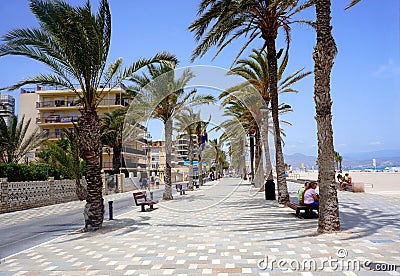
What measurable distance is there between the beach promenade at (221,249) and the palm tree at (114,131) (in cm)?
2398

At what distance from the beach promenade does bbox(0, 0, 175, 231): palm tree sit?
1.87m

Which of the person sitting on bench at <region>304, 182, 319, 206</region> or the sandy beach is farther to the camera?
the sandy beach

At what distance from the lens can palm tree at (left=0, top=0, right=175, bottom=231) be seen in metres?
10.0

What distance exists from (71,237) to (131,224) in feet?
7.69

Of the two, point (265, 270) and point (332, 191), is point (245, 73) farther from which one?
point (265, 270)

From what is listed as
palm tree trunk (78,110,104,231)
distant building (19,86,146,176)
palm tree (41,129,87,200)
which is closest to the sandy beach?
palm tree trunk (78,110,104,231)

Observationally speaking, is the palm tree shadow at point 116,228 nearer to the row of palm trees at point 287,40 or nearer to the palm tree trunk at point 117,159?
→ the row of palm trees at point 287,40

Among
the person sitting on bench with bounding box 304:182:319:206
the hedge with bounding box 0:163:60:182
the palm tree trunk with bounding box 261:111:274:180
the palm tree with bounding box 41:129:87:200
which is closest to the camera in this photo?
the person sitting on bench with bounding box 304:182:319:206

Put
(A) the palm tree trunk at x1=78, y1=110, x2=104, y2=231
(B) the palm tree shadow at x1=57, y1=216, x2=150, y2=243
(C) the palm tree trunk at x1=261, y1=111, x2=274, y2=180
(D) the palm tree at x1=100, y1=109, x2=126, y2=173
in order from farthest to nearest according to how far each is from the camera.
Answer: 1. (D) the palm tree at x1=100, y1=109, x2=126, y2=173
2. (C) the palm tree trunk at x1=261, y1=111, x2=274, y2=180
3. (A) the palm tree trunk at x1=78, y1=110, x2=104, y2=231
4. (B) the palm tree shadow at x1=57, y1=216, x2=150, y2=243

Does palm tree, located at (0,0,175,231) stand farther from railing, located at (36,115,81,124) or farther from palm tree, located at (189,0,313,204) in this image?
railing, located at (36,115,81,124)

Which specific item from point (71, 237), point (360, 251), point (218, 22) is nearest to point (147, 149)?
point (218, 22)

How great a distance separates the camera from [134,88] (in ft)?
67.6

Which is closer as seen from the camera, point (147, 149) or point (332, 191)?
point (332, 191)

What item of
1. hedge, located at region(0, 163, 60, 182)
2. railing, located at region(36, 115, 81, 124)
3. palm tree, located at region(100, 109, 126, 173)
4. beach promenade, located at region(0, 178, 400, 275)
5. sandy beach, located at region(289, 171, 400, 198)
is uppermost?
railing, located at region(36, 115, 81, 124)
